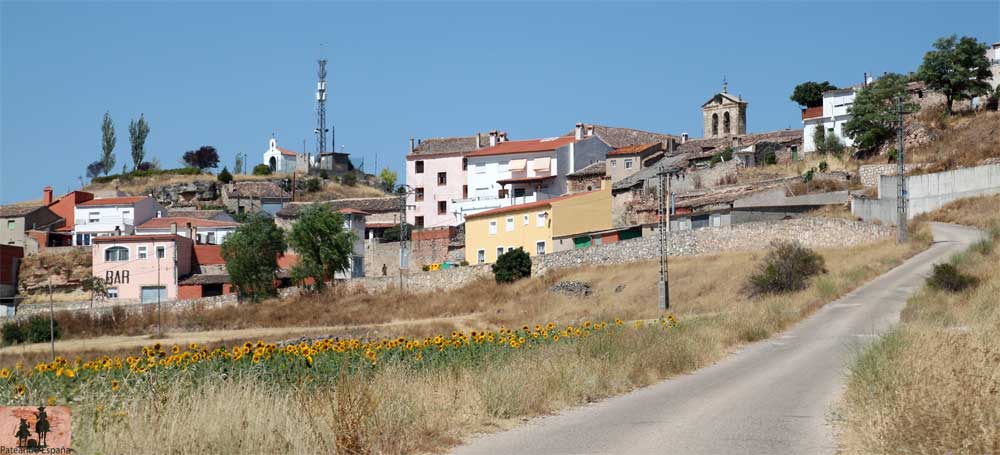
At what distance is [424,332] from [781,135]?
49.6 metres

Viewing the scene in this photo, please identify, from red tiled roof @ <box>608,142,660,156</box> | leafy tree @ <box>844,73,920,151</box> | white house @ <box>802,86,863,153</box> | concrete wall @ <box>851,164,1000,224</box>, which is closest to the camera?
concrete wall @ <box>851,164,1000,224</box>

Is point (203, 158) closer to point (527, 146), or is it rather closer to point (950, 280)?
point (527, 146)

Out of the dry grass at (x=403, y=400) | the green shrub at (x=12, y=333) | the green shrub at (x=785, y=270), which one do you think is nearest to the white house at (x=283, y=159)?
the green shrub at (x=12, y=333)

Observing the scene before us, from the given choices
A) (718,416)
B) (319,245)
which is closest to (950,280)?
(718,416)

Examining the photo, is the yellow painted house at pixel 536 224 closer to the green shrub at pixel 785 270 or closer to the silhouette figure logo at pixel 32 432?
the green shrub at pixel 785 270

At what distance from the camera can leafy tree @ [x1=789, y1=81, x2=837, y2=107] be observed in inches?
3878

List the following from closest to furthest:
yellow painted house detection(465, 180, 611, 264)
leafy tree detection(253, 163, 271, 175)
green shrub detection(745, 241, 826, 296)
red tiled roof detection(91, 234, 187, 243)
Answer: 1. green shrub detection(745, 241, 826, 296)
2. yellow painted house detection(465, 180, 611, 264)
3. red tiled roof detection(91, 234, 187, 243)
4. leafy tree detection(253, 163, 271, 175)

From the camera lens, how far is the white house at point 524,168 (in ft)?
269

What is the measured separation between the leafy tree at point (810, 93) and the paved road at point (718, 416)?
79727 mm

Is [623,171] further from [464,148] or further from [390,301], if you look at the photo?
[390,301]

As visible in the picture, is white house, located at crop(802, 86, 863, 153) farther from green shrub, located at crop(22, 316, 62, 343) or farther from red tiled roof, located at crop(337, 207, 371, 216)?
green shrub, located at crop(22, 316, 62, 343)

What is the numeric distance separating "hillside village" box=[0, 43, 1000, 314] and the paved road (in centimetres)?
3596

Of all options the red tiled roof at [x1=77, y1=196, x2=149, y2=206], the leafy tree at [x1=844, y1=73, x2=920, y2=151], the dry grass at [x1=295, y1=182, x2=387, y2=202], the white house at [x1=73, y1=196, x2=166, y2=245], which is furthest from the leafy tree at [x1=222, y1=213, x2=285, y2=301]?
the leafy tree at [x1=844, y1=73, x2=920, y2=151]

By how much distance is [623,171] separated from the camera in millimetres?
79750
